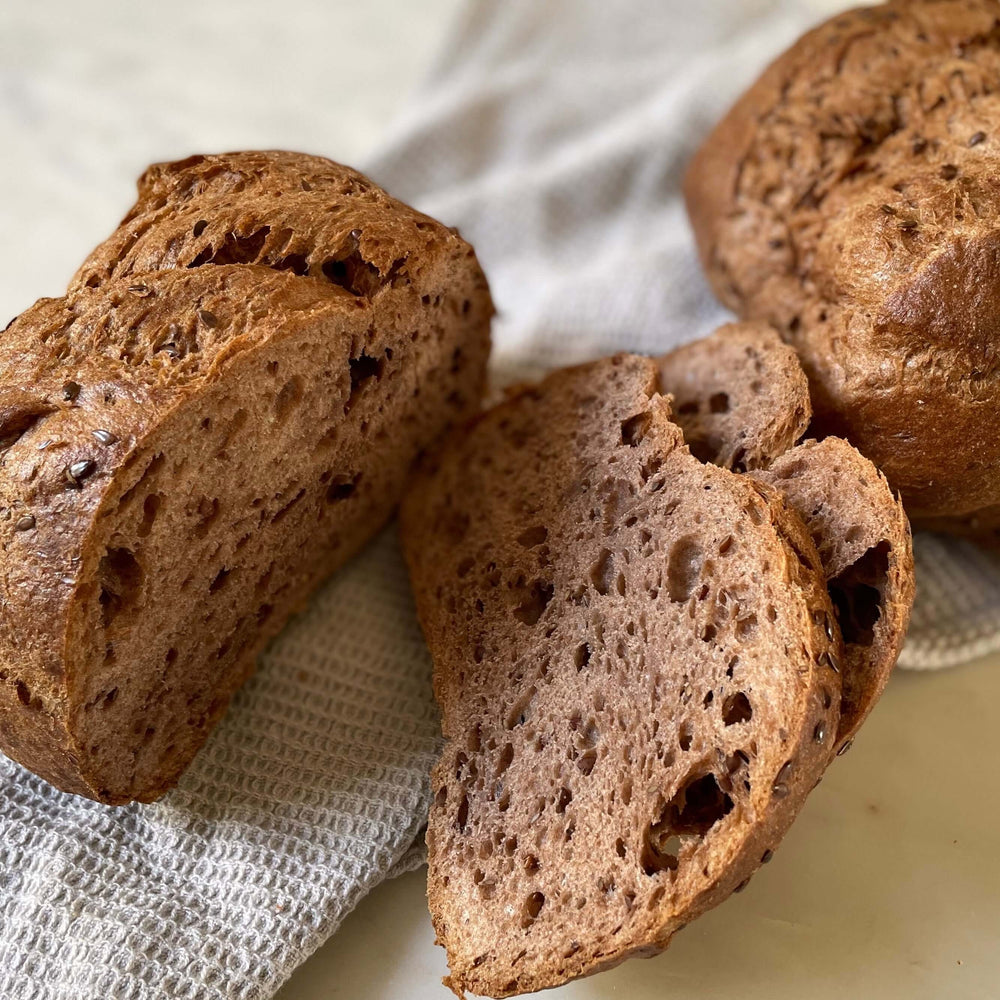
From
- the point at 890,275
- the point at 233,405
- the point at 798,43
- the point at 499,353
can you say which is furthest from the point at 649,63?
the point at 233,405

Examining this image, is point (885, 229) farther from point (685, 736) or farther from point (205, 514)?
point (205, 514)

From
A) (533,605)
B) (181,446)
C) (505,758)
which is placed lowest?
(505,758)

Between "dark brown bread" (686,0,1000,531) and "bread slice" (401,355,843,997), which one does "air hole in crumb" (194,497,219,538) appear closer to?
"bread slice" (401,355,843,997)

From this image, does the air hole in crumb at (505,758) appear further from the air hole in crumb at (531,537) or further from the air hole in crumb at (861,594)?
the air hole in crumb at (861,594)

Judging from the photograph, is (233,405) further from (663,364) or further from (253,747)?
(663,364)

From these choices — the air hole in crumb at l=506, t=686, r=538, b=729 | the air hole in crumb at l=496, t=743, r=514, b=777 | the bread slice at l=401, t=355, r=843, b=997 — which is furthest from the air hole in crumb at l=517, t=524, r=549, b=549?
the air hole in crumb at l=496, t=743, r=514, b=777

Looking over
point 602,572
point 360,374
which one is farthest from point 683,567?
point 360,374
